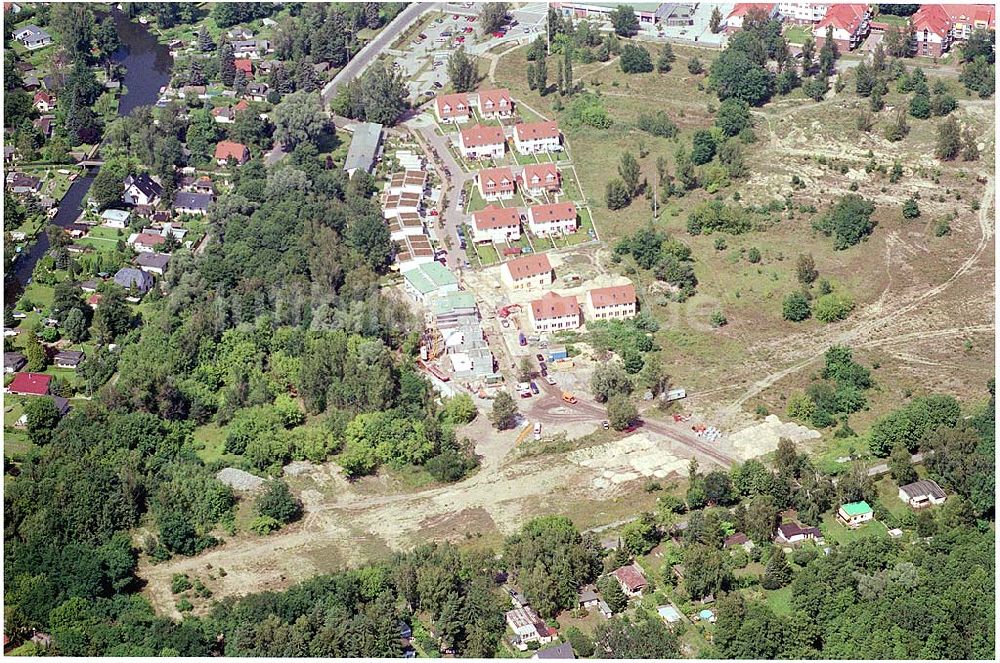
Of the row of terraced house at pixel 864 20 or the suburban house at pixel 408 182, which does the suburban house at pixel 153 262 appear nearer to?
the suburban house at pixel 408 182

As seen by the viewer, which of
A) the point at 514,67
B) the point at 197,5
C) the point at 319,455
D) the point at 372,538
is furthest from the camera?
the point at 197,5

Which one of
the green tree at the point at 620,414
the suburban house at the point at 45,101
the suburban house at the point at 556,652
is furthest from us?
the suburban house at the point at 45,101

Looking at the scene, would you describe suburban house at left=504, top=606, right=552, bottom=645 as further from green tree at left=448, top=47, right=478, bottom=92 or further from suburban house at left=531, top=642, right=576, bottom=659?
green tree at left=448, top=47, right=478, bottom=92

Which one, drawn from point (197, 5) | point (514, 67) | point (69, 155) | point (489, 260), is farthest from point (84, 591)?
point (197, 5)

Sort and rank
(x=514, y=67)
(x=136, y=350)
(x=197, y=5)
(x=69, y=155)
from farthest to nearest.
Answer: (x=197, y=5) < (x=514, y=67) < (x=69, y=155) < (x=136, y=350)

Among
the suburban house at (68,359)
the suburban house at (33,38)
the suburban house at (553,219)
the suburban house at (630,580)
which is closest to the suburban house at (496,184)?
the suburban house at (553,219)

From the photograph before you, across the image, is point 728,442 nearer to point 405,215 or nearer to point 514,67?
point 405,215
